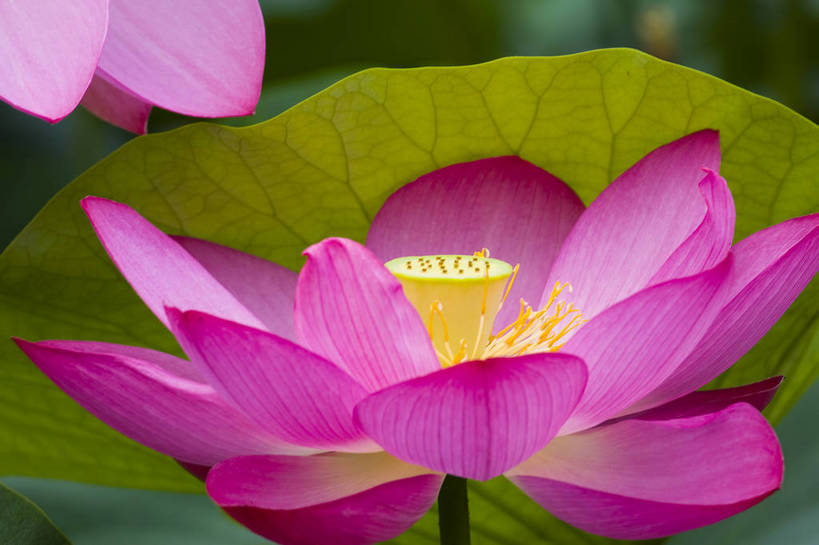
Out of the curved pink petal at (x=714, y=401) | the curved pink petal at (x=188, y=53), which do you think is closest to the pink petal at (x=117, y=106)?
the curved pink petal at (x=188, y=53)

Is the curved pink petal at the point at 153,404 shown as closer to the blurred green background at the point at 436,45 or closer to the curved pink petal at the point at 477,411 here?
the curved pink petal at the point at 477,411

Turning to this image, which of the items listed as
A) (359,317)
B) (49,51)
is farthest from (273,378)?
(49,51)

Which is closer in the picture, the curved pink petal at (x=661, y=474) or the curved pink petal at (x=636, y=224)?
the curved pink petal at (x=661, y=474)

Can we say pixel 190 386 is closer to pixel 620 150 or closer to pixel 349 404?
pixel 349 404

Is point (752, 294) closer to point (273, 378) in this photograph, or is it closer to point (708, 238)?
point (708, 238)

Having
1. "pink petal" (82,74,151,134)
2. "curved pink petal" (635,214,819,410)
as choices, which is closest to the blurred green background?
"pink petal" (82,74,151,134)
